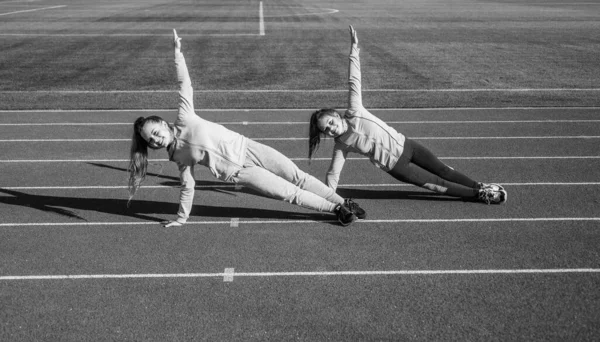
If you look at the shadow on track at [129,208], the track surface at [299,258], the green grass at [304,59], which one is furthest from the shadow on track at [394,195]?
the green grass at [304,59]

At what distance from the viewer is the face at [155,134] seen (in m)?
6.72

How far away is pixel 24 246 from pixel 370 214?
3549 mm

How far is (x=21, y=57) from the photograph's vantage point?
21.7 meters

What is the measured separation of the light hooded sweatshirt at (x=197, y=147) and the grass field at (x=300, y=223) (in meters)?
0.66

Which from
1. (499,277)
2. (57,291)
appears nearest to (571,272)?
(499,277)

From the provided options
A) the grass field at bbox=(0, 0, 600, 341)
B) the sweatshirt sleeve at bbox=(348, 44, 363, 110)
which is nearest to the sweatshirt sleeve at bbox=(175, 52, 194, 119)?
Answer: the grass field at bbox=(0, 0, 600, 341)

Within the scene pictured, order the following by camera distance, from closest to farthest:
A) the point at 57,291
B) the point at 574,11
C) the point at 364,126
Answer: the point at 57,291, the point at 364,126, the point at 574,11

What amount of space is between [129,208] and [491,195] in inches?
160

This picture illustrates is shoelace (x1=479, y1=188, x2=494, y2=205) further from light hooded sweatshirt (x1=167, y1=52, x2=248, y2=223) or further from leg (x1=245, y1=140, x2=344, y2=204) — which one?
light hooded sweatshirt (x1=167, y1=52, x2=248, y2=223)

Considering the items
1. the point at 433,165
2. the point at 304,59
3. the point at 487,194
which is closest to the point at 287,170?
the point at 433,165

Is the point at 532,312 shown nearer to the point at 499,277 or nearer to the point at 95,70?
the point at 499,277

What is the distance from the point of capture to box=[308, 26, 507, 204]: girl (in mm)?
7723

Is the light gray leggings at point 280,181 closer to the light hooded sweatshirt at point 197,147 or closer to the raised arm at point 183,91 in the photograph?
the light hooded sweatshirt at point 197,147

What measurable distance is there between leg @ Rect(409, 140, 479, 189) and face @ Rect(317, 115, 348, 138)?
110 cm
